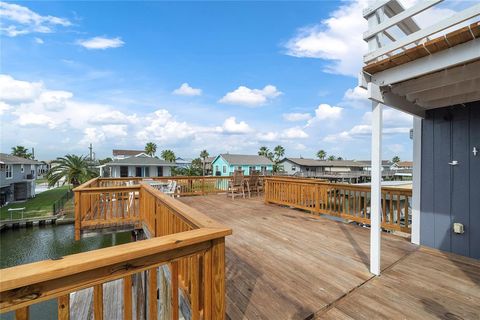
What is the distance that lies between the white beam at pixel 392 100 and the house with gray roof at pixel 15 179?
2669cm

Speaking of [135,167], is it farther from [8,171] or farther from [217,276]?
[217,276]

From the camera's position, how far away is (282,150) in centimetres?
4844

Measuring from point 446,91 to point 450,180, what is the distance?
1.34 metres

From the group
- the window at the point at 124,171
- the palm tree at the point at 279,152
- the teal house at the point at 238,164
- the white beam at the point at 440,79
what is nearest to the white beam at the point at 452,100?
the white beam at the point at 440,79

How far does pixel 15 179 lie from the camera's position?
22.6 meters

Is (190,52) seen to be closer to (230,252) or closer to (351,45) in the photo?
(351,45)

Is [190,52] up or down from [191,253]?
up

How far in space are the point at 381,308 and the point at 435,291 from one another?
0.78 m

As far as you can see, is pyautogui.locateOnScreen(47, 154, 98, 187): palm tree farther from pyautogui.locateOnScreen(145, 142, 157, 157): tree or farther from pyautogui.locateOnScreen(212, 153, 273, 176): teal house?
pyautogui.locateOnScreen(145, 142, 157, 157): tree

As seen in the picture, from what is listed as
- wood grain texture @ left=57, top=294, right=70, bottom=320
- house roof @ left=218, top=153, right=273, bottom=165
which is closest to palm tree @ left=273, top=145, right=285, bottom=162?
house roof @ left=218, top=153, right=273, bottom=165

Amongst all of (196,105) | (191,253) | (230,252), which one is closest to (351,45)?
(230,252)

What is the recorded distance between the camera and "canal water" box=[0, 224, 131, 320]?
12.2 m

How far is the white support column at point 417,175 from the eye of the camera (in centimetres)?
371

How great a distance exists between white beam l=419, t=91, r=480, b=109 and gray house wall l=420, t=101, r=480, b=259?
112 mm
